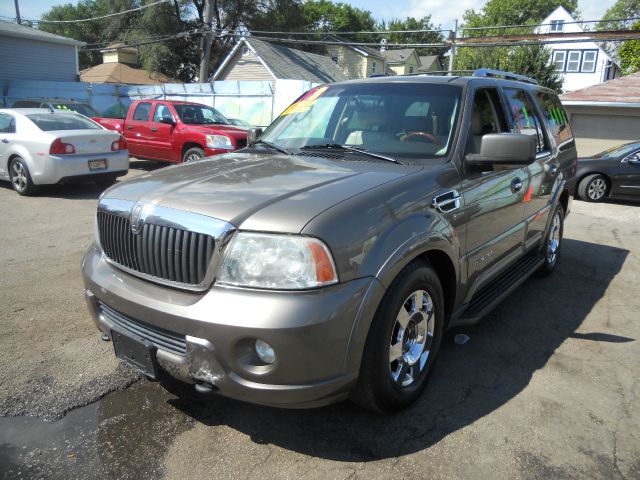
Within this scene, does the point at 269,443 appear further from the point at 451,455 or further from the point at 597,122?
the point at 597,122

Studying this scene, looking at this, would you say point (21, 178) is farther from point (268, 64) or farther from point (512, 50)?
point (512, 50)

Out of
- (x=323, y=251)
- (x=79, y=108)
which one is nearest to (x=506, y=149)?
(x=323, y=251)

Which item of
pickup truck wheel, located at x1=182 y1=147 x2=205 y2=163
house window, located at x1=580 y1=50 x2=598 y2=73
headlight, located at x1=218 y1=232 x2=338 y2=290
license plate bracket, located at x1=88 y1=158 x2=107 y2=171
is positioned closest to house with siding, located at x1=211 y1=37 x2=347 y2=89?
pickup truck wheel, located at x1=182 y1=147 x2=205 y2=163

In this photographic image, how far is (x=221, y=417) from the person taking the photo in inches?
111

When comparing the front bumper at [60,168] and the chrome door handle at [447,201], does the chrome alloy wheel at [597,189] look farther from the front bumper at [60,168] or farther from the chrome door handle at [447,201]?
the front bumper at [60,168]

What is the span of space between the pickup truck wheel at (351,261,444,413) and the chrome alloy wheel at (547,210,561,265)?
2716 mm

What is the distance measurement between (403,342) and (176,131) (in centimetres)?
994

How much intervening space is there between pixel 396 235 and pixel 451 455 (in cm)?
113

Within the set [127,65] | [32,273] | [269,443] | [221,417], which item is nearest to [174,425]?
[221,417]

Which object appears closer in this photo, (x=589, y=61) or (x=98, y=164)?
(x=98, y=164)

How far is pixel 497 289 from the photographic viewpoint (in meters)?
3.87

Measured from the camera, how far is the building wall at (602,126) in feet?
57.4

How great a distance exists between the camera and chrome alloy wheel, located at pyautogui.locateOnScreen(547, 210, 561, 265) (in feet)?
16.9

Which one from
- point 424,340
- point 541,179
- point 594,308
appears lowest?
point 594,308
